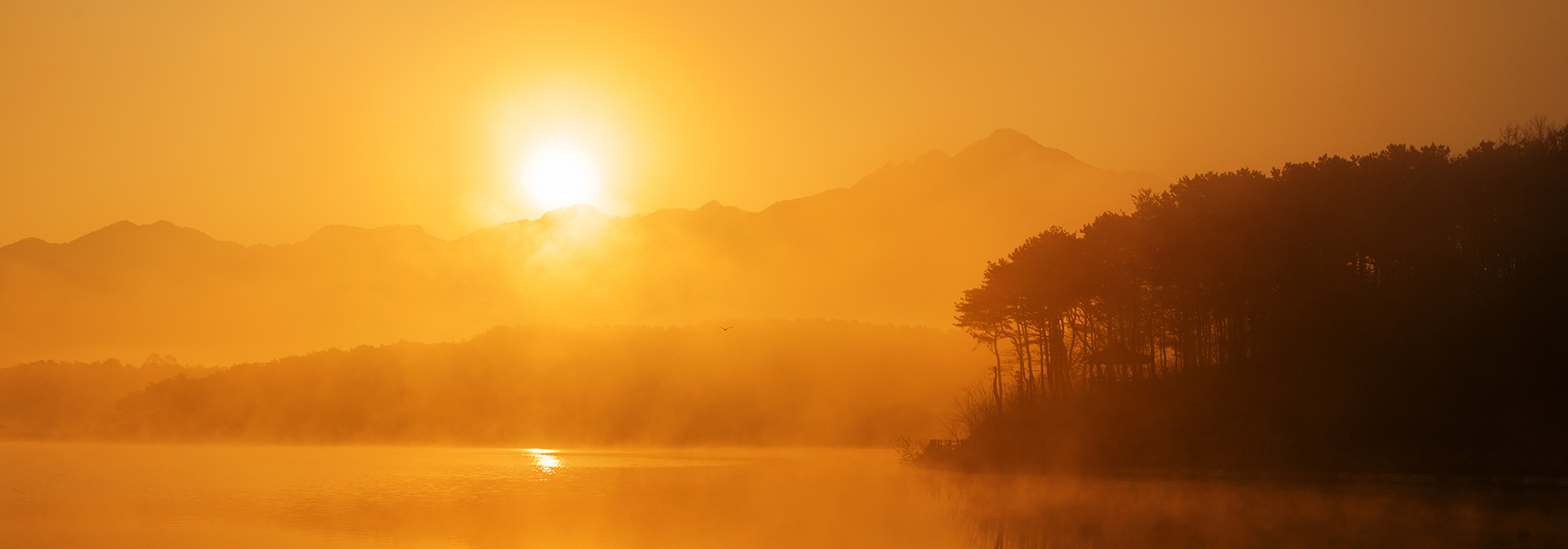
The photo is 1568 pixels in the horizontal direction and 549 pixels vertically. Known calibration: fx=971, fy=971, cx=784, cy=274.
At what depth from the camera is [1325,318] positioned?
130 ft

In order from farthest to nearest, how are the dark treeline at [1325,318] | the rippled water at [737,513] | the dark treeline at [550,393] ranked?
the dark treeline at [550,393], the dark treeline at [1325,318], the rippled water at [737,513]

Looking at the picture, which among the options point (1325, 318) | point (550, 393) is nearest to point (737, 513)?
point (1325, 318)

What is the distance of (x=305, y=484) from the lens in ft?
124

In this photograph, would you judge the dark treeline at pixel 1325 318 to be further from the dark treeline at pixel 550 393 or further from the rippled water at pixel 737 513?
the dark treeline at pixel 550 393

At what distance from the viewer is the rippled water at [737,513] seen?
2075cm

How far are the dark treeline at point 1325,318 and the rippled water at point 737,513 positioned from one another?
3325 millimetres

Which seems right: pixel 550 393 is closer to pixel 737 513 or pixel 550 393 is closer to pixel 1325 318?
pixel 1325 318

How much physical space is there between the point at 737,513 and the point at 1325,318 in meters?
26.8

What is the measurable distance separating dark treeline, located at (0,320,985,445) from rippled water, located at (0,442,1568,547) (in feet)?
260

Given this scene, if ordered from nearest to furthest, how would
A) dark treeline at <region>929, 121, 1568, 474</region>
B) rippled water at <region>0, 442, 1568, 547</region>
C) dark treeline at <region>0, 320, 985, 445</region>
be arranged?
rippled water at <region>0, 442, 1568, 547</region> → dark treeline at <region>929, 121, 1568, 474</region> → dark treeline at <region>0, 320, 985, 445</region>

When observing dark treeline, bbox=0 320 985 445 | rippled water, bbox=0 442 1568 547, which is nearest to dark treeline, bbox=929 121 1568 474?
rippled water, bbox=0 442 1568 547

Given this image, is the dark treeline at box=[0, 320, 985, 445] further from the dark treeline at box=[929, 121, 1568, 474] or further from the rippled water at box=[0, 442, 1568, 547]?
the rippled water at box=[0, 442, 1568, 547]

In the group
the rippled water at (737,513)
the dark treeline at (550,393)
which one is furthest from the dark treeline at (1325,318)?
the dark treeline at (550,393)

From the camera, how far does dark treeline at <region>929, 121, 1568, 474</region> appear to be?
1344 inches
